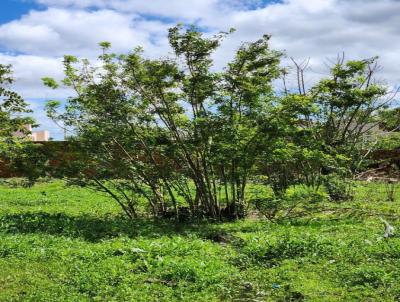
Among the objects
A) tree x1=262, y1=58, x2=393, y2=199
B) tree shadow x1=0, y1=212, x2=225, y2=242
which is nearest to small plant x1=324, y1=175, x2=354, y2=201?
tree x1=262, y1=58, x2=393, y2=199

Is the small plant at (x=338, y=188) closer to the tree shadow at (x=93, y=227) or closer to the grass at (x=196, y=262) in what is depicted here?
the grass at (x=196, y=262)

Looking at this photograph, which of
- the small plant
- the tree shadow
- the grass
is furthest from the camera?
the small plant

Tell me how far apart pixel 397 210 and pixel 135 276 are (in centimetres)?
705

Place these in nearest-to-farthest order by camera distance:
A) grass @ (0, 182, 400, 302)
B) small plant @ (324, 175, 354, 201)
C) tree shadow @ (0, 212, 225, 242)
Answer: grass @ (0, 182, 400, 302) → tree shadow @ (0, 212, 225, 242) → small plant @ (324, 175, 354, 201)

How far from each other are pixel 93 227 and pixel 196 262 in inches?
137

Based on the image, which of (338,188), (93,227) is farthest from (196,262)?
(338,188)

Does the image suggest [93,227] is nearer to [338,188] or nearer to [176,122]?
[176,122]

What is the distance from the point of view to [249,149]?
10.1 meters

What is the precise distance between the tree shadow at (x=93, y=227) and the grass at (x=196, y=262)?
0.02 m

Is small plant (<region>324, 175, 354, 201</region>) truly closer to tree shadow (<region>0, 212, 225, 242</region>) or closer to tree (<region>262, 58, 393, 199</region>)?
tree (<region>262, 58, 393, 199</region>)

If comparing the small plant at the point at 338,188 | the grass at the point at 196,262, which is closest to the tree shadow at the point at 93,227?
the grass at the point at 196,262

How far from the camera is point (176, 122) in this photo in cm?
1016

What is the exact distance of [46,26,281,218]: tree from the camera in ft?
32.1

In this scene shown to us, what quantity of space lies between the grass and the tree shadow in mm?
18
